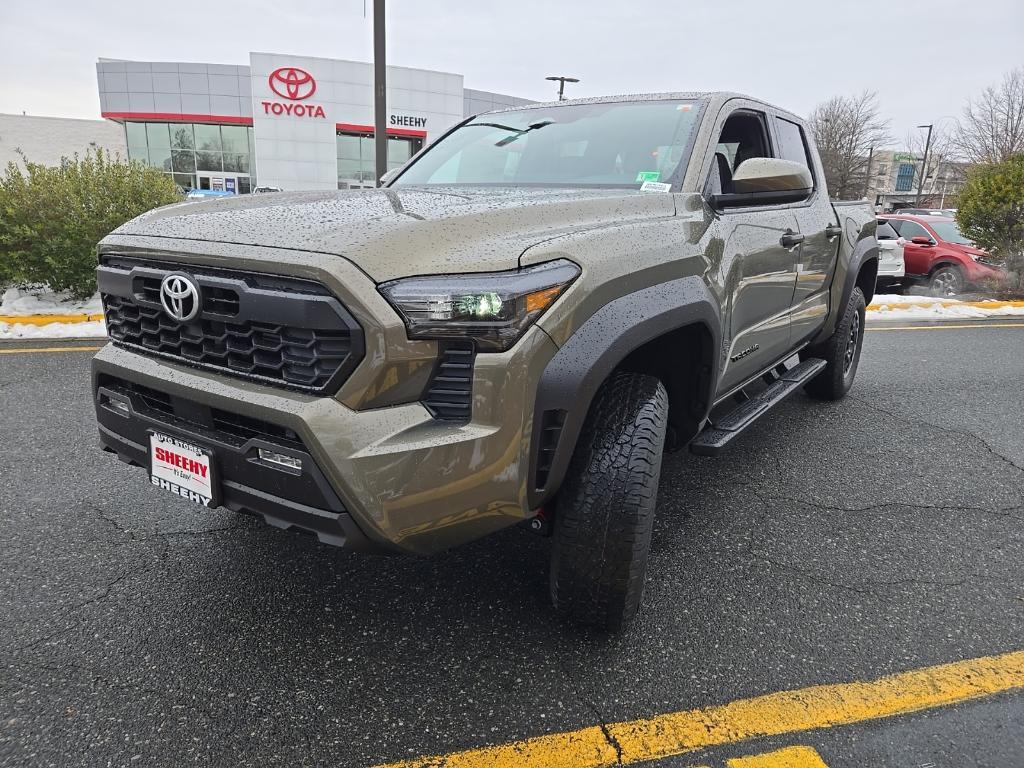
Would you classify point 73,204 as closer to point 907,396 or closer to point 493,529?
point 493,529

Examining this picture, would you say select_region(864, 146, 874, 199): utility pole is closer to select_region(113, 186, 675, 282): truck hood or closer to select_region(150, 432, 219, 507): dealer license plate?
select_region(113, 186, 675, 282): truck hood

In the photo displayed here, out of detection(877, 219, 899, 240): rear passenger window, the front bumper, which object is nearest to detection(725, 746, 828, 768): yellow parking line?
the front bumper

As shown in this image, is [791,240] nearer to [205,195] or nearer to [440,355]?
[440,355]

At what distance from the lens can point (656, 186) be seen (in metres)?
2.54

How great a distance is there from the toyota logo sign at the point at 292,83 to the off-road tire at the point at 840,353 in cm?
2590

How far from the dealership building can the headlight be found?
25.0 m

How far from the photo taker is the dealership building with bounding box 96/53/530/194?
25.8m

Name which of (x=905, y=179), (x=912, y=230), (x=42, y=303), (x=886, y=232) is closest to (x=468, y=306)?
(x=42, y=303)

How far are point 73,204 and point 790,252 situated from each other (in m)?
7.12

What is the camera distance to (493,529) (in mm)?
1837

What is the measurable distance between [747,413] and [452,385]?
6.01 ft

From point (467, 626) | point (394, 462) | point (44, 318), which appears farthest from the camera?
point (44, 318)

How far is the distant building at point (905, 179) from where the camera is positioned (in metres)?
53.1

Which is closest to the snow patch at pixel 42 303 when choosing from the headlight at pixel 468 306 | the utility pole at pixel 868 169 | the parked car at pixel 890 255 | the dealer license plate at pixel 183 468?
the dealer license plate at pixel 183 468
